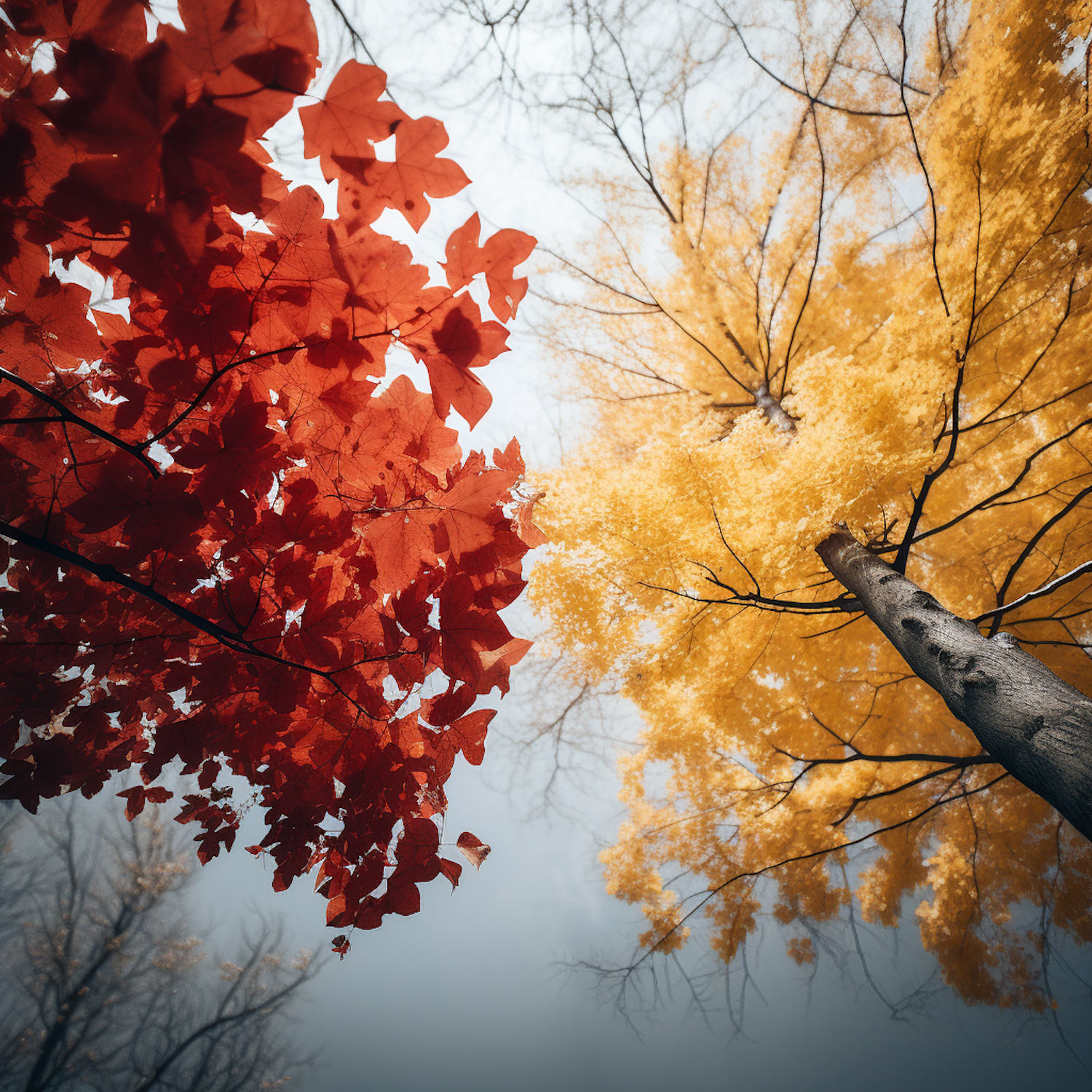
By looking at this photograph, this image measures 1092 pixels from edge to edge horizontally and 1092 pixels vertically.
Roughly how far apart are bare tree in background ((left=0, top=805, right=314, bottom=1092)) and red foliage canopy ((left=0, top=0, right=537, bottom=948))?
21.8 feet

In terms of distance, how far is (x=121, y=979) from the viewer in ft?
14.7

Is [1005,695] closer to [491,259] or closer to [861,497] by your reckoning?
[861,497]

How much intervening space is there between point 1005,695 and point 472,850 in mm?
1241

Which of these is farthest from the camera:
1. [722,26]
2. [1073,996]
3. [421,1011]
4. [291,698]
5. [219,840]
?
[421,1011]

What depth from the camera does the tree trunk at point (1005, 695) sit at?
2.95 feet

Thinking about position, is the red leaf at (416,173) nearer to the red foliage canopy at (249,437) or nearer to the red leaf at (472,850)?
the red foliage canopy at (249,437)

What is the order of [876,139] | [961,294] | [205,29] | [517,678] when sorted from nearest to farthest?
[205,29] → [961,294] → [876,139] → [517,678]

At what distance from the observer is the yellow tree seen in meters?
1.32

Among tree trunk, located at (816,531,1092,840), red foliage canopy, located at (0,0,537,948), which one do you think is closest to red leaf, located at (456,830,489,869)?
red foliage canopy, located at (0,0,537,948)

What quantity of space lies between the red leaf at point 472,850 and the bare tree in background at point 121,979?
22.5 ft

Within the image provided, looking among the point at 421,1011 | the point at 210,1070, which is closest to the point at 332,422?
the point at 210,1070

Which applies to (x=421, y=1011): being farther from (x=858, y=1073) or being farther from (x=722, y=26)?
(x=722, y=26)

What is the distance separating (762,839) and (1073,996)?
8.46 metres

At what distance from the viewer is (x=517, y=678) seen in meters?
3.54
